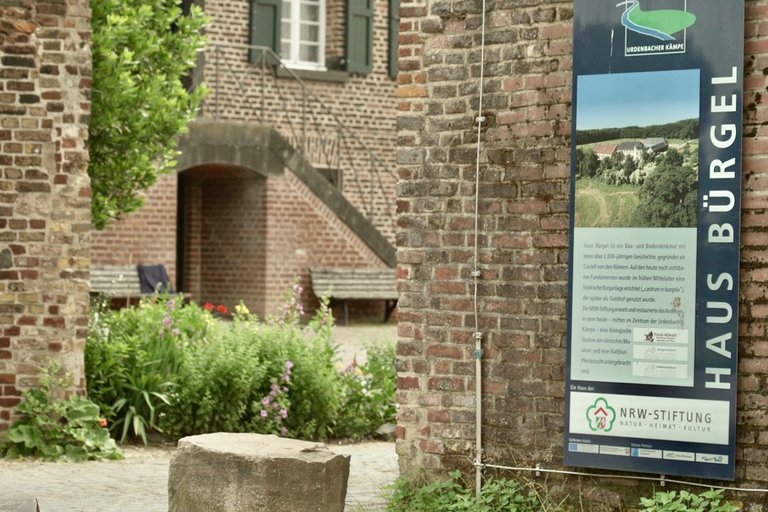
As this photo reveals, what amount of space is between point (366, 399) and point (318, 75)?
1383cm

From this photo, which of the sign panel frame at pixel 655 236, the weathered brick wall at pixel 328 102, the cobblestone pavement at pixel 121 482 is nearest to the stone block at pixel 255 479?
the cobblestone pavement at pixel 121 482

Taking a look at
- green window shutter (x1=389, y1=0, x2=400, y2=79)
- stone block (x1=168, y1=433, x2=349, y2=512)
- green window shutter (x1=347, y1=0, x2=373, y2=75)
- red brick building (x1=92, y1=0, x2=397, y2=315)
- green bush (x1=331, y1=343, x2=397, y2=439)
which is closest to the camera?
stone block (x1=168, y1=433, x2=349, y2=512)

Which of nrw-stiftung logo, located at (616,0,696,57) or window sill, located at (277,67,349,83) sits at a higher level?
window sill, located at (277,67,349,83)

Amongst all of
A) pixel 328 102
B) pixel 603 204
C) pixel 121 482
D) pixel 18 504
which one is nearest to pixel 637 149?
pixel 603 204

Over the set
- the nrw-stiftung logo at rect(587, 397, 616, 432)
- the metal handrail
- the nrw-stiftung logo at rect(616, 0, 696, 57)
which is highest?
the metal handrail

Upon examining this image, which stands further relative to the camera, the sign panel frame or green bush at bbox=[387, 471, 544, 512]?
green bush at bbox=[387, 471, 544, 512]

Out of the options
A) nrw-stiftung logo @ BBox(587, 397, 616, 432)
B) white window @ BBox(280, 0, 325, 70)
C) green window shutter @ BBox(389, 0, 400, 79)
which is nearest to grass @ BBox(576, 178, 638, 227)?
nrw-stiftung logo @ BBox(587, 397, 616, 432)

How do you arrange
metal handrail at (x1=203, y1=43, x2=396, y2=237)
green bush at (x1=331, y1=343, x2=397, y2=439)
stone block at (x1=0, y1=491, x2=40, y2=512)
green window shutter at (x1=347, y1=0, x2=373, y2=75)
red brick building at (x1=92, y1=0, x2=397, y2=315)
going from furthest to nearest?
green window shutter at (x1=347, y1=0, x2=373, y2=75), metal handrail at (x1=203, y1=43, x2=396, y2=237), red brick building at (x1=92, y1=0, x2=397, y2=315), green bush at (x1=331, y1=343, x2=397, y2=439), stone block at (x1=0, y1=491, x2=40, y2=512)

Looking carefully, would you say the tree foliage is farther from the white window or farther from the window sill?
the white window

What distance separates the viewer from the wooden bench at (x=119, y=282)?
67.9 ft

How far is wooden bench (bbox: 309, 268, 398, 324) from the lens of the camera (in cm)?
2320

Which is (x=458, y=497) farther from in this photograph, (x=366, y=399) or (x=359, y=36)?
(x=359, y=36)

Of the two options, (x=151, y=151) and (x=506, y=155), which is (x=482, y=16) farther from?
(x=151, y=151)

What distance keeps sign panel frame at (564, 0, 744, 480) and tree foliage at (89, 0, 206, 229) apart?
5.83 meters
